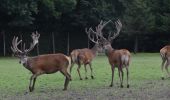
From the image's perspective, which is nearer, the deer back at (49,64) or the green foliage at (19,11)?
the deer back at (49,64)

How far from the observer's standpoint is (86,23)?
44.8m

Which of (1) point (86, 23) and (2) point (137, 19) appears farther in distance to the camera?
(1) point (86, 23)

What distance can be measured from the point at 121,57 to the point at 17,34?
28.3 metres

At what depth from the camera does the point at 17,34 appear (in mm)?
43031

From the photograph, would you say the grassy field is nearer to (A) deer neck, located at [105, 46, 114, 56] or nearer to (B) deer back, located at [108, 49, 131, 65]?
(B) deer back, located at [108, 49, 131, 65]

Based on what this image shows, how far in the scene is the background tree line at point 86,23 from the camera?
42656 mm

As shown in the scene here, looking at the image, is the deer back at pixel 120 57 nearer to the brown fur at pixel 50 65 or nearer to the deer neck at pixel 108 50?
the deer neck at pixel 108 50

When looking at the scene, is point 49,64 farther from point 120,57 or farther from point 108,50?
point 108,50

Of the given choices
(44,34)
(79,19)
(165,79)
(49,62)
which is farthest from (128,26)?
(49,62)

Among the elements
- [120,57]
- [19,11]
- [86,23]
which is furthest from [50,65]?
[86,23]

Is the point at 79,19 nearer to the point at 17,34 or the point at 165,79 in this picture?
the point at 17,34

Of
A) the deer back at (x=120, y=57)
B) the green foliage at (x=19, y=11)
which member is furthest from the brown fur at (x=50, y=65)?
the green foliage at (x=19, y=11)

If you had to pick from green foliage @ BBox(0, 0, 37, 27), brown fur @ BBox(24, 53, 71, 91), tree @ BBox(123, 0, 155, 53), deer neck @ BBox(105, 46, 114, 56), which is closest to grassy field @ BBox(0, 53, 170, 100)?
brown fur @ BBox(24, 53, 71, 91)

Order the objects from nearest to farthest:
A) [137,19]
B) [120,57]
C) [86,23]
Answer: [120,57] → [137,19] → [86,23]
